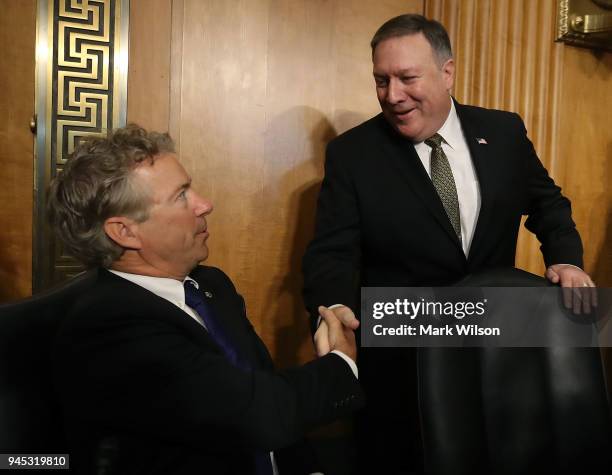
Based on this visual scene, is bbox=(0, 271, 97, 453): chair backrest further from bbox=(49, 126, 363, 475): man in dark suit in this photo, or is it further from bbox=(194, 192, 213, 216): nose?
bbox=(194, 192, 213, 216): nose

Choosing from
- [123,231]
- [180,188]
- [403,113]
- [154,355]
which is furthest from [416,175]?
[154,355]

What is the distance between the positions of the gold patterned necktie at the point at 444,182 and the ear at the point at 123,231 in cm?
A: 96

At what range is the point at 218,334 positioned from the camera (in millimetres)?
1267

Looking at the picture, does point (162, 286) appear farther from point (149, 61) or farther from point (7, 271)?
point (149, 61)

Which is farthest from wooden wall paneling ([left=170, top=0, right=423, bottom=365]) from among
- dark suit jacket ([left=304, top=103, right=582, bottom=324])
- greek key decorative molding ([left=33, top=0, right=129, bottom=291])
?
Result: dark suit jacket ([left=304, top=103, right=582, bottom=324])

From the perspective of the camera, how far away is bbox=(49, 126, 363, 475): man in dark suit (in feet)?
3.31

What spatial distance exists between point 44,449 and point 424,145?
1.32 meters

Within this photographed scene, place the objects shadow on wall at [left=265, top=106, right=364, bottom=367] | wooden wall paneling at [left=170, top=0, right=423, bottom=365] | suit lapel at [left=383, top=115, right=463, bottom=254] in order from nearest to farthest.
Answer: suit lapel at [left=383, top=115, right=463, bottom=254] < wooden wall paneling at [left=170, top=0, right=423, bottom=365] < shadow on wall at [left=265, top=106, right=364, bottom=367]

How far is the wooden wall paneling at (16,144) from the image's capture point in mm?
2014

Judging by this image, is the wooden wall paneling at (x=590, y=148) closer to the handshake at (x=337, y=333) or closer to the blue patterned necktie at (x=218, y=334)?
the handshake at (x=337, y=333)

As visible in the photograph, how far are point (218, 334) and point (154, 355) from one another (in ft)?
0.86

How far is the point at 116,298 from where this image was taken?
1068 millimetres

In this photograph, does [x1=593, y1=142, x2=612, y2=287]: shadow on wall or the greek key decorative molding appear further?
[x1=593, y1=142, x2=612, y2=287]: shadow on wall

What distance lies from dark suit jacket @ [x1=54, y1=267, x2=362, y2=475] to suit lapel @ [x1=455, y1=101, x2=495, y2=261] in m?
0.89
